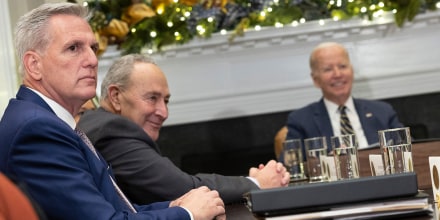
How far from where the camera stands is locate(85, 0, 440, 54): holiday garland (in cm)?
545

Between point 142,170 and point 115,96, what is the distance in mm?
430

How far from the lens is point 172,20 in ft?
18.1

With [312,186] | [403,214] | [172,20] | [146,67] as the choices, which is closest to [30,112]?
[312,186]

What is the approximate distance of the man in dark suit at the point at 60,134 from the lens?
193 centimetres

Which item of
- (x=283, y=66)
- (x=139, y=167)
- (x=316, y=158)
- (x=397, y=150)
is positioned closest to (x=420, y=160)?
(x=316, y=158)

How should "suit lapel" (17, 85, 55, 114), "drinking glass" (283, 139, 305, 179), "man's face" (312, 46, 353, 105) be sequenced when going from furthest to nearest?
"man's face" (312, 46, 353, 105), "drinking glass" (283, 139, 305, 179), "suit lapel" (17, 85, 55, 114)

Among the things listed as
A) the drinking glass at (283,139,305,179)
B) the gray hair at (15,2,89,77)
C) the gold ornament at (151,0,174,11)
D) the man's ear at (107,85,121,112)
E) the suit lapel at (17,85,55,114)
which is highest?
the gold ornament at (151,0,174,11)

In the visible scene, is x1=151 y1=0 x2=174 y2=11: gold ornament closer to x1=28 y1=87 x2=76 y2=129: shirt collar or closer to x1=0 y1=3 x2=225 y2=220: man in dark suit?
x1=0 y1=3 x2=225 y2=220: man in dark suit

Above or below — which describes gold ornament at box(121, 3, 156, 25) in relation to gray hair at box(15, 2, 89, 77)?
above

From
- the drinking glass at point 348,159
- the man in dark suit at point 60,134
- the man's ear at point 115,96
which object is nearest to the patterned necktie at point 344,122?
the man's ear at point 115,96

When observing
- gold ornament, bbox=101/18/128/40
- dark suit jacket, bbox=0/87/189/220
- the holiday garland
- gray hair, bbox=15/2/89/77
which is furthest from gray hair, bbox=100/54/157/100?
gold ornament, bbox=101/18/128/40

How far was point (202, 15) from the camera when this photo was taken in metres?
5.66

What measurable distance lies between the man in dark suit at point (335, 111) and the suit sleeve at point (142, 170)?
6.31ft

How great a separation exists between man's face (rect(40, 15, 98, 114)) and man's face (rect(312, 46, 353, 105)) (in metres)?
2.66
